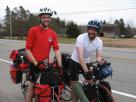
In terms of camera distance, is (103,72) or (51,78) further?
(51,78)

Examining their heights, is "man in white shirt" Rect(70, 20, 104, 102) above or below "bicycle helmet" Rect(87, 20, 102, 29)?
below

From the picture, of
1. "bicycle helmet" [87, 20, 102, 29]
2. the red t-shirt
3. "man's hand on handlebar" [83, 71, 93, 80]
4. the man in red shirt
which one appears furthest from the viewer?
the red t-shirt

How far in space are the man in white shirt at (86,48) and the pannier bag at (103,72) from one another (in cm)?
12

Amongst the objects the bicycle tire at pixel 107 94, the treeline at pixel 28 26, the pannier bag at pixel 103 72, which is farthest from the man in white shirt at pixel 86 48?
the treeline at pixel 28 26

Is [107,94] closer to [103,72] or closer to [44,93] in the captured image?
[103,72]

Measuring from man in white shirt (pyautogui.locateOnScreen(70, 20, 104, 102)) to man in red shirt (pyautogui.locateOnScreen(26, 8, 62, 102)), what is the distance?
15.4 inches

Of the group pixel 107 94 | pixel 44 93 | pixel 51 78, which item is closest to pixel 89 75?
pixel 107 94

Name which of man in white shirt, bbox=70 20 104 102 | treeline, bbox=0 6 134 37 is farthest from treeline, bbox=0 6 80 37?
man in white shirt, bbox=70 20 104 102

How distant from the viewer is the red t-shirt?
23.9 ft

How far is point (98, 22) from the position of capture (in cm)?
693

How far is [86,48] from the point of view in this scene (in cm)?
728

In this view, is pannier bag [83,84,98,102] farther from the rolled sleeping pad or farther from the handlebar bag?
the handlebar bag

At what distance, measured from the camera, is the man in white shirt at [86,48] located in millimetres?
6938

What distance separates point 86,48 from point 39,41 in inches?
32.6
